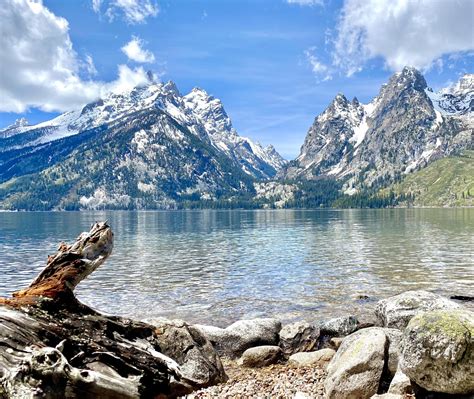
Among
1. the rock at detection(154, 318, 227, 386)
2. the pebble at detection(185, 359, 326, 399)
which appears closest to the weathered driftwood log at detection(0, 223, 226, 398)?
the rock at detection(154, 318, 227, 386)

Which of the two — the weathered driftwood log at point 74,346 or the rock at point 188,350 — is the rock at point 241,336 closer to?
the rock at point 188,350

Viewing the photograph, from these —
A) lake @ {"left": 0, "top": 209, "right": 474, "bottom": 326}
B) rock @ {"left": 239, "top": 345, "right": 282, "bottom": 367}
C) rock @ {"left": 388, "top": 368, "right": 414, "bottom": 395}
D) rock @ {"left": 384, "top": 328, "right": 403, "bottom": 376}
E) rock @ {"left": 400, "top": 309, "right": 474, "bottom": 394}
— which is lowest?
lake @ {"left": 0, "top": 209, "right": 474, "bottom": 326}

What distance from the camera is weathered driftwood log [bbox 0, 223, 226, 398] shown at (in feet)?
31.6

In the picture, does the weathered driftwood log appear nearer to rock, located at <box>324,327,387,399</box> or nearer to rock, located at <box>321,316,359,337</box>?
rock, located at <box>324,327,387,399</box>

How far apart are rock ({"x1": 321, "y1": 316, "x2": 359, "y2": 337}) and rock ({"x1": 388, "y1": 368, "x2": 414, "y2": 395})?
1225 centimetres

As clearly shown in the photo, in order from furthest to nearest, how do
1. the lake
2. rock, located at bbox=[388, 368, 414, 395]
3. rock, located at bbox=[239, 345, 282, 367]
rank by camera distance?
the lake, rock, located at bbox=[239, 345, 282, 367], rock, located at bbox=[388, 368, 414, 395]

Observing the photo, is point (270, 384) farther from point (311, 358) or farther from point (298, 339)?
point (298, 339)

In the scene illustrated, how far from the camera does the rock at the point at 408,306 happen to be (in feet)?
84.9

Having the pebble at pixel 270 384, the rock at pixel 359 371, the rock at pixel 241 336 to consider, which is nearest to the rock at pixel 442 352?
the rock at pixel 359 371

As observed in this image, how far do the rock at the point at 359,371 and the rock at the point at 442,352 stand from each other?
9.35ft

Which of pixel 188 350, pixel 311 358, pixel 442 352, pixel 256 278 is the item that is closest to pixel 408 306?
pixel 311 358

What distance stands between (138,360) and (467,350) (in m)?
9.23

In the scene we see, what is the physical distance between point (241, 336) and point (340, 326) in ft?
21.3

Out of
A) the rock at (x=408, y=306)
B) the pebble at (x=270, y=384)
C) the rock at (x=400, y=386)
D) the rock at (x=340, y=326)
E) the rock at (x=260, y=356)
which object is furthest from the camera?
the rock at (x=340, y=326)
